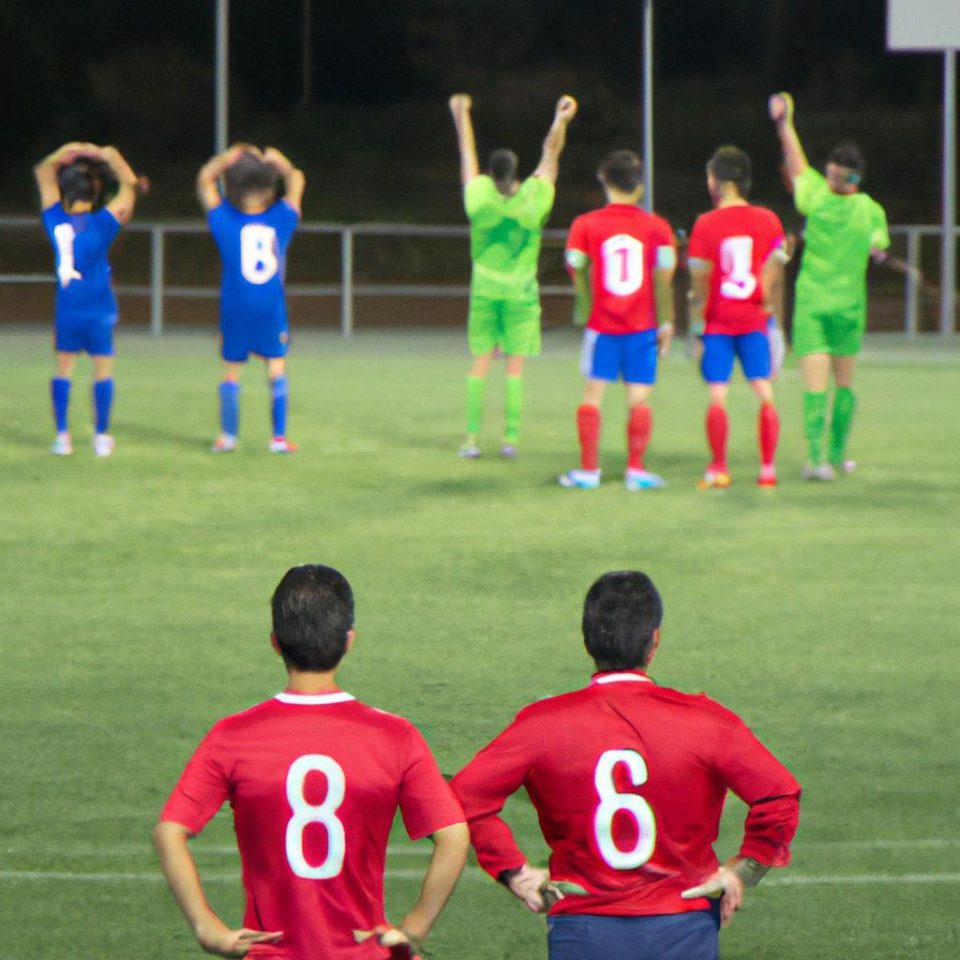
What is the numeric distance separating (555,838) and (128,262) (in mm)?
40399

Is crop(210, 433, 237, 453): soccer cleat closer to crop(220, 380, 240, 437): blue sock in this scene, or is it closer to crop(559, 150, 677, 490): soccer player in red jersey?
crop(220, 380, 240, 437): blue sock

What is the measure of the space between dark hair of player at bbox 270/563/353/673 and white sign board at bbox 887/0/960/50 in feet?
71.0

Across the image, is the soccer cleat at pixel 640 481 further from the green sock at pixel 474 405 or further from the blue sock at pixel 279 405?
the blue sock at pixel 279 405

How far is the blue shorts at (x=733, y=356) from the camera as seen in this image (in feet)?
35.9

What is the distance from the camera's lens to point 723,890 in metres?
3.44

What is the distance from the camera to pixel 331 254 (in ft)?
144

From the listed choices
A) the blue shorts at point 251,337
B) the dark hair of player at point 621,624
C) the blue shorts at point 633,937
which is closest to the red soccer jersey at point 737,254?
the blue shorts at point 251,337

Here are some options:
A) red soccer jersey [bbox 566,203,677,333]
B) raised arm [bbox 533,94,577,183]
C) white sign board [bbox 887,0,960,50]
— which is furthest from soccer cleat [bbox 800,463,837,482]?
white sign board [bbox 887,0,960,50]

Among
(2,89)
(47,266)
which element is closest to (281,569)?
(47,266)

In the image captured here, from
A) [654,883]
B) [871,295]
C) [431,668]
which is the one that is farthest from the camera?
[871,295]

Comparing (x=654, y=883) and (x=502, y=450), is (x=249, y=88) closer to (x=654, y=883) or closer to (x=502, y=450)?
(x=502, y=450)

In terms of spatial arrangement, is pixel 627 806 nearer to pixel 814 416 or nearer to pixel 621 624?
pixel 621 624

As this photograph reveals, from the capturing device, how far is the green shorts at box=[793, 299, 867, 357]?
11.3 metres

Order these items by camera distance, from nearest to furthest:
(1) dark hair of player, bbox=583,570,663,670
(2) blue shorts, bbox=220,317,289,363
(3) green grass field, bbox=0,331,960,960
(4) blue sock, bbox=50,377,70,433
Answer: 1. (1) dark hair of player, bbox=583,570,663,670
2. (3) green grass field, bbox=0,331,960,960
3. (2) blue shorts, bbox=220,317,289,363
4. (4) blue sock, bbox=50,377,70,433
